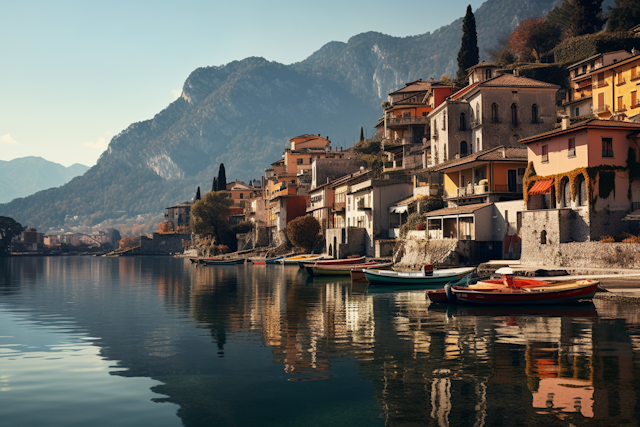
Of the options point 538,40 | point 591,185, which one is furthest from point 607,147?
point 538,40

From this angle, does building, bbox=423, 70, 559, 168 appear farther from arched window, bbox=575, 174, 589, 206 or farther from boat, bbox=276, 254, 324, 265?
boat, bbox=276, 254, 324, 265

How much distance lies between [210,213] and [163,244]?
199 feet

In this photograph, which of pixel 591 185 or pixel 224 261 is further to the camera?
pixel 224 261

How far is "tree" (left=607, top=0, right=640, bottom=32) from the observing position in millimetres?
85312

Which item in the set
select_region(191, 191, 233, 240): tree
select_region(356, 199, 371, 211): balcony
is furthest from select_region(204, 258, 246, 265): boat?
select_region(356, 199, 371, 211): balcony

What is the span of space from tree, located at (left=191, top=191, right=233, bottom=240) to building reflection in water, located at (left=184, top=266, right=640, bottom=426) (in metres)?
86.2

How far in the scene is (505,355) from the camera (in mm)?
19156

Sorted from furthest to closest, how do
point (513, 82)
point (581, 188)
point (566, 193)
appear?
1. point (513, 82)
2. point (566, 193)
3. point (581, 188)

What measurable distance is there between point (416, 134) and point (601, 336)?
68.4 m

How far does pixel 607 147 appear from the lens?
4131cm

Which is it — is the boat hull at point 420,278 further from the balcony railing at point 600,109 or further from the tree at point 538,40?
the tree at point 538,40

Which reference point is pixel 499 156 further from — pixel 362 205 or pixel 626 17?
pixel 626 17

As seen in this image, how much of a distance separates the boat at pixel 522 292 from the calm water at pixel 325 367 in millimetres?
1245

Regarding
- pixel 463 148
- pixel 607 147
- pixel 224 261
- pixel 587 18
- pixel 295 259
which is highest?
pixel 587 18
